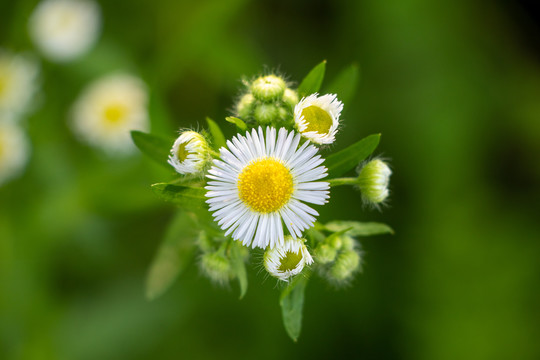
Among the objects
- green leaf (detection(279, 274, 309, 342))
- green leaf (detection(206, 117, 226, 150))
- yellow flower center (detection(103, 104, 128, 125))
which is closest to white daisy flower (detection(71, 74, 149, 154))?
yellow flower center (detection(103, 104, 128, 125))

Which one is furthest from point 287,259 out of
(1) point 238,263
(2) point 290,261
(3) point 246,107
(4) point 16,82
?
(4) point 16,82

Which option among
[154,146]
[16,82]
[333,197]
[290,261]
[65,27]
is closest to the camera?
[290,261]

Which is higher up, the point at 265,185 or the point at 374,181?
the point at 374,181

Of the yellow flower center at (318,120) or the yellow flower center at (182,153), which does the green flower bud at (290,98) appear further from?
the yellow flower center at (182,153)

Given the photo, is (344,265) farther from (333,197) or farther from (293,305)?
(333,197)

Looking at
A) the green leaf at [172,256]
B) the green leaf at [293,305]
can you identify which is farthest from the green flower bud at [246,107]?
the green leaf at [293,305]

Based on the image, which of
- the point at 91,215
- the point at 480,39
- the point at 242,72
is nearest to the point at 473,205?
the point at 480,39
